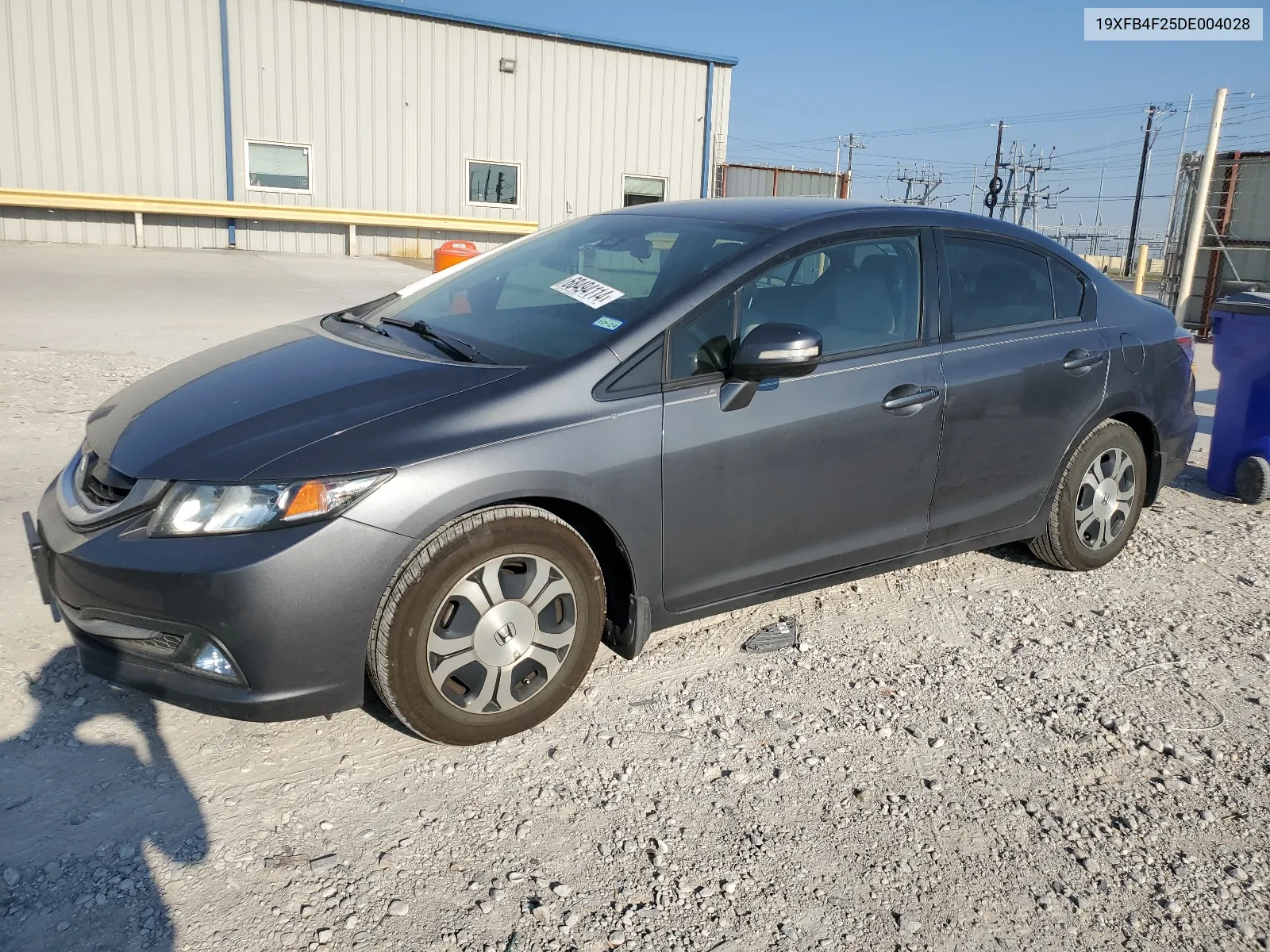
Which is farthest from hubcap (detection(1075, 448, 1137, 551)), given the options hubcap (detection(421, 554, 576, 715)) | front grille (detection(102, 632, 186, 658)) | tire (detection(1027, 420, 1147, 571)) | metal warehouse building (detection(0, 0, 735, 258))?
metal warehouse building (detection(0, 0, 735, 258))

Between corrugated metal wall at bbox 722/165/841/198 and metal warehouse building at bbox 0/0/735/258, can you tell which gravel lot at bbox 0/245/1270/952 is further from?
corrugated metal wall at bbox 722/165/841/198

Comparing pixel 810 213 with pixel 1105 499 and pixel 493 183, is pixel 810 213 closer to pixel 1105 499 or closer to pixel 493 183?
pixel 1105 499

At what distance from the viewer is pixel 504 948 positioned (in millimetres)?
2240

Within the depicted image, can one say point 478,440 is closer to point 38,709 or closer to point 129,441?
point 129,441

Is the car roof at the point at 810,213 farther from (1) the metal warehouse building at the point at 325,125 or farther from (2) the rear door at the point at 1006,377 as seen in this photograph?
(1) the metal warehouse building at the point at 325,125

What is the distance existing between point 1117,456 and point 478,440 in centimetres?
311

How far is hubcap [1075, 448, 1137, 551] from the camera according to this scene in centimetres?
446

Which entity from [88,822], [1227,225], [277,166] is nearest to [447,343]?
[88,822]

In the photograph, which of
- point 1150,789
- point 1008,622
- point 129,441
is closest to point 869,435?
point 1008,622

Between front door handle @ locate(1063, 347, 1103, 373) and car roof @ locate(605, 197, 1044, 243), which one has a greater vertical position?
car roof @ locate(605, 197, 1044, 243)

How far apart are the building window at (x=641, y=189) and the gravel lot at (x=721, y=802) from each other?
20283mm

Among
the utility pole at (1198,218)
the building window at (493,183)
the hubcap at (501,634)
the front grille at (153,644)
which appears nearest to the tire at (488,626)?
the hubcap at (501,634)

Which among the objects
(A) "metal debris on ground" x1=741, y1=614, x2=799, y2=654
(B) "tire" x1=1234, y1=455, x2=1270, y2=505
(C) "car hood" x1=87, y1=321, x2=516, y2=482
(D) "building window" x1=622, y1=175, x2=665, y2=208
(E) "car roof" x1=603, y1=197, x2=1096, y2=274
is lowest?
(A) "metal debris on ground" x1=741, y1=614, x2=799, y2=654

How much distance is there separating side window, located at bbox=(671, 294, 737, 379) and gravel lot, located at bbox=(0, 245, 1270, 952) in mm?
1089
